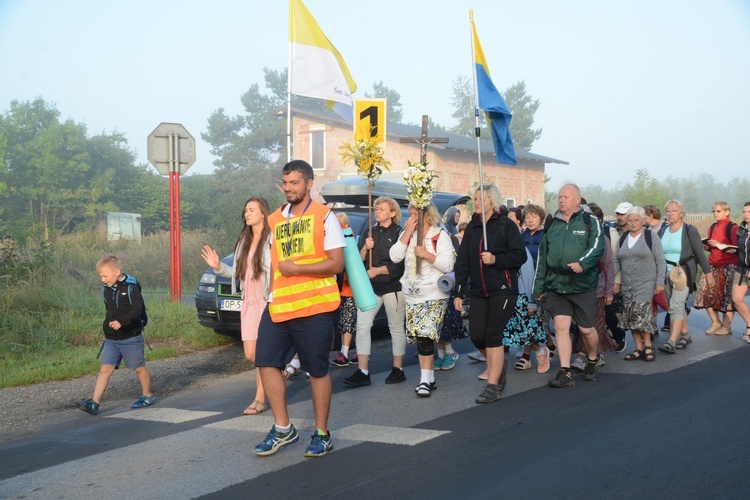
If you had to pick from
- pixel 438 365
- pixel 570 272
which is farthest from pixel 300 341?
pixel 438 365

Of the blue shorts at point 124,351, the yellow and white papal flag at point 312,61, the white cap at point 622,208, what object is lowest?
the blue shorts at point 124,351

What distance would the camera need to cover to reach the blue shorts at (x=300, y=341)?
561 centimetres

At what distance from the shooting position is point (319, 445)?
5.61m

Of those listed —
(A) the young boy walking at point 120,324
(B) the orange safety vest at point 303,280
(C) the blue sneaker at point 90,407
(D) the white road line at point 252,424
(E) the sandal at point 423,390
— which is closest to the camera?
(B) the orange safety vest at point 303,280

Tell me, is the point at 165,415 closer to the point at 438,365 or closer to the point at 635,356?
the point at 438,365

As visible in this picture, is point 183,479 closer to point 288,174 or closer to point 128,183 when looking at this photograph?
point 288,174

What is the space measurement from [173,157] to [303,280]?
9.04 metres

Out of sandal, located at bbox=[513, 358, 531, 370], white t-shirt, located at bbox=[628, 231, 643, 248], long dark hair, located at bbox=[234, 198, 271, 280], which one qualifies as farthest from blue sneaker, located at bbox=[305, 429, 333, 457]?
white t-shirt, located at bbox=[628, 231, 643, 248]

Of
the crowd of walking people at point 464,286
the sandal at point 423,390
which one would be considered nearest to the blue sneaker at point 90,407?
the crowd of walking people at point 464,286

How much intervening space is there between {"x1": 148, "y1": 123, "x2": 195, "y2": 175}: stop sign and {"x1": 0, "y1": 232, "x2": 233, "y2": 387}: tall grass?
231cm

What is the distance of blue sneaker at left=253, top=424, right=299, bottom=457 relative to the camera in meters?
5.63

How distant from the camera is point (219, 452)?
228 inches

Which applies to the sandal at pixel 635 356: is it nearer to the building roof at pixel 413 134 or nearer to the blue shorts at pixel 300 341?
the blue shorts at pixel 300 341

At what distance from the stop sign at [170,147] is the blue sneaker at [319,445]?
9090 mm
